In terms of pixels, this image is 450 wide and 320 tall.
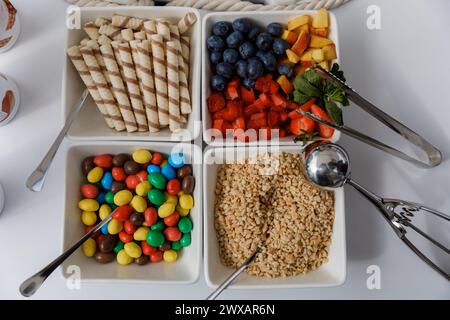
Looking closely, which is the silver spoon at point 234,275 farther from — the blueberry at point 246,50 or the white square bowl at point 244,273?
the blueberry at point 246,50

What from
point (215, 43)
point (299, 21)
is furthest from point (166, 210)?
point (299, 21)

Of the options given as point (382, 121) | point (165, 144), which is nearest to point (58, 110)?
point (165, 144)

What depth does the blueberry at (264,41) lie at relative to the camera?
1030 millimetres

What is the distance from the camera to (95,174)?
3.41 feet

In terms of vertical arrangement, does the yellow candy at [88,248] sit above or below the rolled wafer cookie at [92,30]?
below

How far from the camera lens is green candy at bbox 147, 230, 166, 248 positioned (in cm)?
102

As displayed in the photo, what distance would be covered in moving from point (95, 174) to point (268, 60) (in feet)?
1.39

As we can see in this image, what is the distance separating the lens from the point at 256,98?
1.06 metres

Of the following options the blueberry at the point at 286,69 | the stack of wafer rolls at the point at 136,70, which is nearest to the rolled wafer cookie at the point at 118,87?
the stack of wafer rolls at the point at 136,70

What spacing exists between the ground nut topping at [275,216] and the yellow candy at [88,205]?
0.25 meters

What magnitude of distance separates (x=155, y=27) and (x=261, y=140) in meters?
0.32

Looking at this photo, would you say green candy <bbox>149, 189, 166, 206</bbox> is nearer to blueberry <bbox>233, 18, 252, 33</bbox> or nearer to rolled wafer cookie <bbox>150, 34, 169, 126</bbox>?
rolled wafer cookie <bbox>150, 34, 169, 126</bbox>

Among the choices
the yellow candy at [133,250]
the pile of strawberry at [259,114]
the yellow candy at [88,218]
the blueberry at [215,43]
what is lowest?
the yellow candy at [133,250]
